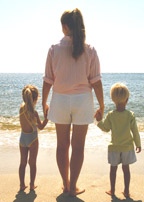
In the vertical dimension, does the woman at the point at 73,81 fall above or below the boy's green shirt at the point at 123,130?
above

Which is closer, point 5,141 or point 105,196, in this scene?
point 105,196

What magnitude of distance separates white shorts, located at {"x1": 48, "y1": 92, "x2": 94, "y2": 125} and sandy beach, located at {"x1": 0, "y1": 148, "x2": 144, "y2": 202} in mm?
857

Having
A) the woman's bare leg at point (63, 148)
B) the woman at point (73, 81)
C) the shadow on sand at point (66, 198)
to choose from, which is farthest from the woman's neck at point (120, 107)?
the shadow on sand at point (66, 198)

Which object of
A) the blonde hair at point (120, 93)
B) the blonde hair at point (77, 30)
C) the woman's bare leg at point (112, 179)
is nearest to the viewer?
the blonde hair at point (77, 30)

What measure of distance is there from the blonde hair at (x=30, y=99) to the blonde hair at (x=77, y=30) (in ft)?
2.26

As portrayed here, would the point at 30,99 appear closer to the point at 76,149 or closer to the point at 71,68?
the point at 71,68

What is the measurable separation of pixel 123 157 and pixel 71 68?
1.08 m

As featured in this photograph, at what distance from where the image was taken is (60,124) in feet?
7.97

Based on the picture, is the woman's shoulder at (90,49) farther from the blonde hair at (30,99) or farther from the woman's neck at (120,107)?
the blonde hair at (30,99)

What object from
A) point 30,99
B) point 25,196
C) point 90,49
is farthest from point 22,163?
point 90,49

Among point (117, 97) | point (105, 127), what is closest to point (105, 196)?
point (105, 127)

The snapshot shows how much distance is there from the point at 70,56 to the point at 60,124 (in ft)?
2.32

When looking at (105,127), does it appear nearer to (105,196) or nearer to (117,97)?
(117,97)

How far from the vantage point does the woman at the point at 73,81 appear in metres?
2.28
